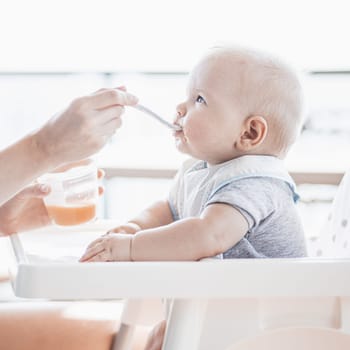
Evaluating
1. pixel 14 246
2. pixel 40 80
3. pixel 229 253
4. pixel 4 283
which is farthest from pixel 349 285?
pixel 40 80

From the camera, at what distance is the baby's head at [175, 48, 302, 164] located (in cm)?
113

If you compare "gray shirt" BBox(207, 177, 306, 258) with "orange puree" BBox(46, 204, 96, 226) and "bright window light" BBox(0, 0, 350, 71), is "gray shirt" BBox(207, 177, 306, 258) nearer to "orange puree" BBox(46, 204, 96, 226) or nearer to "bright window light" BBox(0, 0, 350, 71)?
"orange puree" BBox(46, 204, 96, 226)

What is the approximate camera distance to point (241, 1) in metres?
2.29

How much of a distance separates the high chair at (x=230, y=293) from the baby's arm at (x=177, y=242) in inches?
3.5

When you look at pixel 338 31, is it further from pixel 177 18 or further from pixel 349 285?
pixel 349 285

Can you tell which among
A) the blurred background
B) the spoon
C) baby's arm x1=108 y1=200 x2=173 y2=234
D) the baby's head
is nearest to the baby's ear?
the baby's head

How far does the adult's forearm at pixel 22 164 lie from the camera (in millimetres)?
1094

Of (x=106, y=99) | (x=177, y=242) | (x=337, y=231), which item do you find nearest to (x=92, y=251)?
(x=177, y=242)

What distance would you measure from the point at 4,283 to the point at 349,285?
43.7 inches

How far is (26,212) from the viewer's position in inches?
52.1

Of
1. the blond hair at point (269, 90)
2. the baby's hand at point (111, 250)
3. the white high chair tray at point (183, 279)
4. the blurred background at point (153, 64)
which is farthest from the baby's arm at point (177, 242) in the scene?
the blurred background at point (153, 64)

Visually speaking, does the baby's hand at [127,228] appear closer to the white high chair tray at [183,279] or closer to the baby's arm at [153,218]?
the baby's arm at [153,218]

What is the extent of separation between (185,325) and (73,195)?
1.34 ft

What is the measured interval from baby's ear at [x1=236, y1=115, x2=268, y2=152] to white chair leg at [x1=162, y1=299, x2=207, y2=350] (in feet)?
1.08
